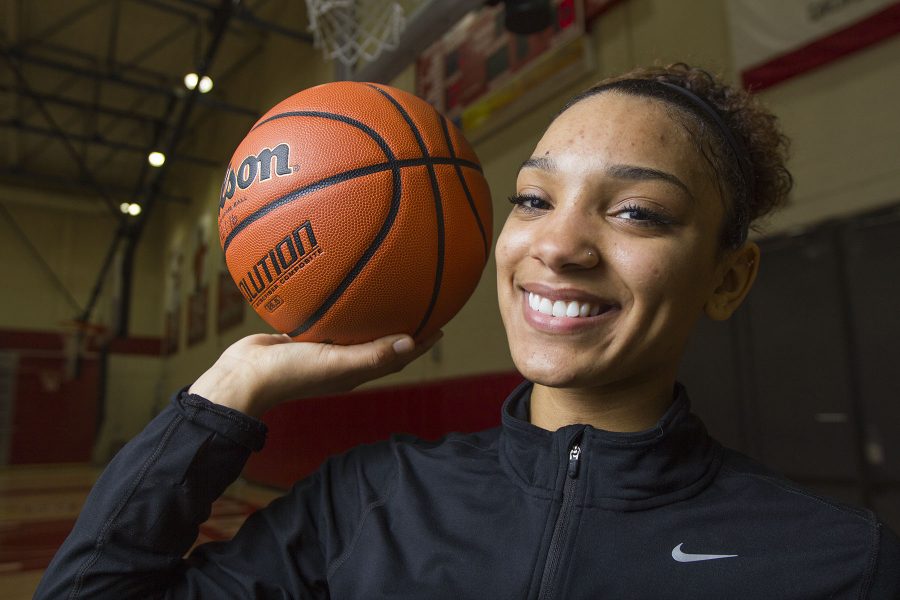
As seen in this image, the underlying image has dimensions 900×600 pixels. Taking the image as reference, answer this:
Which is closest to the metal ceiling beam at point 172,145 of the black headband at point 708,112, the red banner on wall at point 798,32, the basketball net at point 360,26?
the basketball net at point 360,26

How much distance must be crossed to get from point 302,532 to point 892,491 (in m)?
1.81

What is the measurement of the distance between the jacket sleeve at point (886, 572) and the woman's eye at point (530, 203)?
607 millimetres

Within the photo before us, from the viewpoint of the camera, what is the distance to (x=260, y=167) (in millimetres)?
1033

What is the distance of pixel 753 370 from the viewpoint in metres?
2.34

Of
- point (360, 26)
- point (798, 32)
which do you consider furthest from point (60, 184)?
point (798, 32)

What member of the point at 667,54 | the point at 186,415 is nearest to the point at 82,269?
the point at 667,54

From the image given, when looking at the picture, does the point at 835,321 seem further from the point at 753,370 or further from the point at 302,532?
the point at 302,532

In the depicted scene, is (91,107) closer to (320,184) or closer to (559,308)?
(320,184)

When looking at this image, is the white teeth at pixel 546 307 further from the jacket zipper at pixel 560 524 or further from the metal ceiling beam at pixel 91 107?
the metal ceiling beam at pixel 91 107

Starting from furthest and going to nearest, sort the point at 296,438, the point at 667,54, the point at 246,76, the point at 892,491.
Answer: the point at 246,76, the point at 296,438, the point at 667,54, the point at 892,491

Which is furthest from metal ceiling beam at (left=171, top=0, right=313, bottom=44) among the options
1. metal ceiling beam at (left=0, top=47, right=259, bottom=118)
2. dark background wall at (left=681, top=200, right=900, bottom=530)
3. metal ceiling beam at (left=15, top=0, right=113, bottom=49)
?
dark background wall at (left=681, top=200, right=900, bottom=530)

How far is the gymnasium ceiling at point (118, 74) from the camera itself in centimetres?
651

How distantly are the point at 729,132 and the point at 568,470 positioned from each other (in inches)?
21.8

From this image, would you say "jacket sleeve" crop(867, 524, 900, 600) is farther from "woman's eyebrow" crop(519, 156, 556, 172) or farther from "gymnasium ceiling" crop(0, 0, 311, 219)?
"gymnasium ceiling" crop(0, 0, 311, 219)
